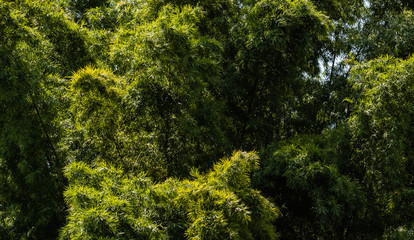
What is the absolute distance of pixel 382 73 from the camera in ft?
16.3

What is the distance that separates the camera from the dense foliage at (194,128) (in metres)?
3.82

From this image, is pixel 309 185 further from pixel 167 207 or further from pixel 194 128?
pixel 167 207

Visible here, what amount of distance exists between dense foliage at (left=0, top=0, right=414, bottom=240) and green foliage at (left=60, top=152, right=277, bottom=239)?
15 millimetres

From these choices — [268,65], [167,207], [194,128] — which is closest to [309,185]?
[194,128]

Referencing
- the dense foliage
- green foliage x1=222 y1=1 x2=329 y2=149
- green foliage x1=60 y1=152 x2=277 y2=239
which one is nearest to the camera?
green foliage x1=60 y1=152 x2=277 y2=239

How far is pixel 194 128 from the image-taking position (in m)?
4.63

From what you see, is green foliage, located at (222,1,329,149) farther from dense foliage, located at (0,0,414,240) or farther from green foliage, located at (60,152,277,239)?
green foliage, located at (60,152,277,239)

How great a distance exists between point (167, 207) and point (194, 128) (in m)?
1.18

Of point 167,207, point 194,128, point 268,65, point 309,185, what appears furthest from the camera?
point 268,65

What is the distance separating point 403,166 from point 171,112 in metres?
3.28

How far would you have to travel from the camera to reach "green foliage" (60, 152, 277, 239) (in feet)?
10.8

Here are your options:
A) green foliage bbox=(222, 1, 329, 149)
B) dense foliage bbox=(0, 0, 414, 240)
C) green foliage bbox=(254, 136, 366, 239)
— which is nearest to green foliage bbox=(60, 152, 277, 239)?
dense foliage bbox=(0, 0, 414, 240)

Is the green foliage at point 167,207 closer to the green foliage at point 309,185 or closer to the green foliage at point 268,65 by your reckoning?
the green foliage at point 309,185

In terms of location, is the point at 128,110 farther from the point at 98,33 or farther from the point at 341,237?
the point at 341,237
